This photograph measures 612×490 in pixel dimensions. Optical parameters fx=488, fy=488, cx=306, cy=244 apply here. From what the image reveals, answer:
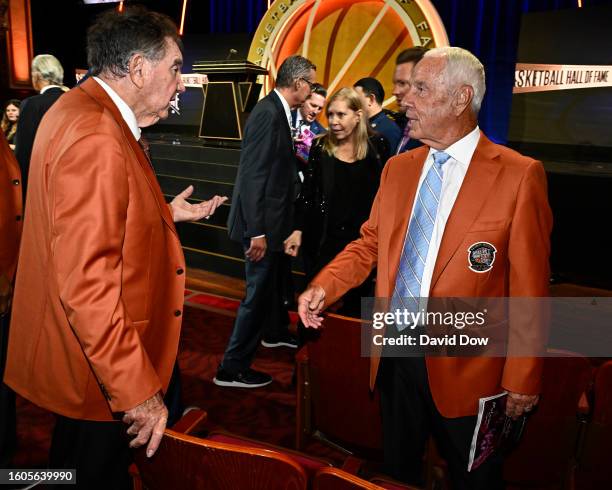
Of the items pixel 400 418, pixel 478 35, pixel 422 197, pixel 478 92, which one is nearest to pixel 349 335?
pixel 400 418

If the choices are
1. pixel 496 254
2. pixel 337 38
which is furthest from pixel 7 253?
pixel 337 38

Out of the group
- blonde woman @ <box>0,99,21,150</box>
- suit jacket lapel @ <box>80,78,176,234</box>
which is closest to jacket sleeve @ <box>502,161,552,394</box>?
suit jacket lapel @ <box>80,78,176,234</box>

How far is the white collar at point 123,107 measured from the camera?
1.27 meters

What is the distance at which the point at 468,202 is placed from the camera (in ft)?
4.48

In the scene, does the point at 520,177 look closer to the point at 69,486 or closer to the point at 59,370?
the point at 59,370

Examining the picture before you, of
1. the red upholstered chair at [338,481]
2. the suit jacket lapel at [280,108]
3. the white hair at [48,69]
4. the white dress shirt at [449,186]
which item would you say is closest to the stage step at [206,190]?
the suit jacket lapel at [280,108]

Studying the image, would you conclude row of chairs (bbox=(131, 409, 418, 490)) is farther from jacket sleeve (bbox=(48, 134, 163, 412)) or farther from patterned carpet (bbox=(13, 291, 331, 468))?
patterned carpet (bbox=(13, 291, 331, 468))

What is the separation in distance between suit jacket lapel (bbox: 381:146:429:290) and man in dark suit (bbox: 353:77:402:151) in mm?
1803

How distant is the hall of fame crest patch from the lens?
4.38ft

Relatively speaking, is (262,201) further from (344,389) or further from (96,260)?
(96,260)

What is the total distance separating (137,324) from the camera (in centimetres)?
126

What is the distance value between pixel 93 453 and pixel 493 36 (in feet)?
24.2

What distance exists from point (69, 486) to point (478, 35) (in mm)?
7440

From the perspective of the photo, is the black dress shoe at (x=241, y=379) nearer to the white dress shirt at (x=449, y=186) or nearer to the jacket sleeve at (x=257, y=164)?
the jacket sleeve at (x=257, y=164)
